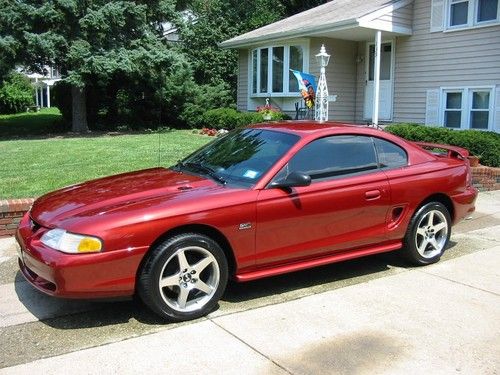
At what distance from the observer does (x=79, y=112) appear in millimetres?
20125

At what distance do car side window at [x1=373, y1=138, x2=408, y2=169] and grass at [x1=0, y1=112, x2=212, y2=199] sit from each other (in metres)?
4.71

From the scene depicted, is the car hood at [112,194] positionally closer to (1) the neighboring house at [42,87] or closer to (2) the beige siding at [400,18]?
(2) the beige siding at [400,18]

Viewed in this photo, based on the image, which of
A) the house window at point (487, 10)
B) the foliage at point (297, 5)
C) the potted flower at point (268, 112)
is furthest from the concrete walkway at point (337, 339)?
the foliage at point (297, 5)

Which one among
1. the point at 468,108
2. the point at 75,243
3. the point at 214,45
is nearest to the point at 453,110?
the point at 468,108

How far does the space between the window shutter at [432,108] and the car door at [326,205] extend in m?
A: 11.0

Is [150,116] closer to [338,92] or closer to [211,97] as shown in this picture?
[211,97]

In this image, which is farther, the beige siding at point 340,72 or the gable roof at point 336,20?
the beige siding at point 340,72

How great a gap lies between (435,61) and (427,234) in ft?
36.3

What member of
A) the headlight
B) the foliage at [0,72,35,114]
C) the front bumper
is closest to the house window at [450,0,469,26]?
the front bumper

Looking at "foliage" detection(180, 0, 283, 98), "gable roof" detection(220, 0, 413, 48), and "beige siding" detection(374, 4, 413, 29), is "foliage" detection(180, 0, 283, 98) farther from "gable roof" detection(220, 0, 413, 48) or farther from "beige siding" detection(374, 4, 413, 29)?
"beige siding" detection(374, 4, 413, 29)

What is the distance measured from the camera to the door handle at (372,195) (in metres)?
5.18

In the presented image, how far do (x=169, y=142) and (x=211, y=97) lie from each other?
28.5ft

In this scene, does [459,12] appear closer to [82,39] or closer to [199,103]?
[199,103]

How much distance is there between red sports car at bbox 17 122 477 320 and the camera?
403 cm
